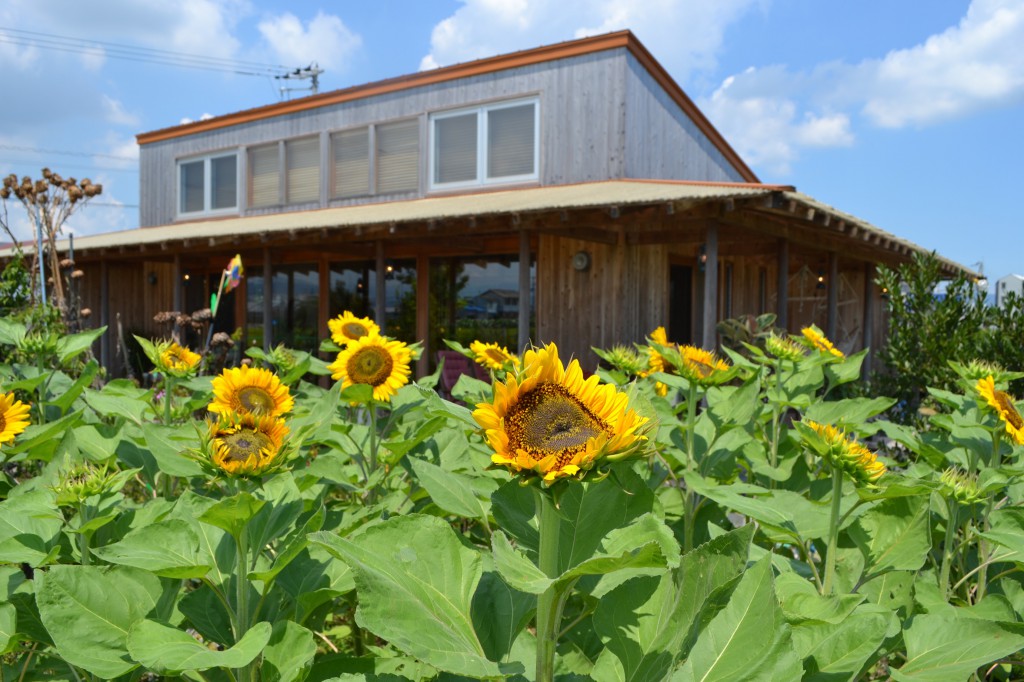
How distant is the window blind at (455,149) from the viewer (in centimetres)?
1213

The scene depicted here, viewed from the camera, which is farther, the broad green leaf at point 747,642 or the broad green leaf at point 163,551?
the broad green leaf at point 163,551

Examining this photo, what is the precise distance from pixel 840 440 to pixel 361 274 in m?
11.9

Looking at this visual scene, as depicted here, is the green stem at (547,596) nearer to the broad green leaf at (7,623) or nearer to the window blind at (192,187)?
the broad green leaf at (7,623)

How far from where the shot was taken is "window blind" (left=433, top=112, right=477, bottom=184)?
12133 millimetres

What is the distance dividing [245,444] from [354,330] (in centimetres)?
117

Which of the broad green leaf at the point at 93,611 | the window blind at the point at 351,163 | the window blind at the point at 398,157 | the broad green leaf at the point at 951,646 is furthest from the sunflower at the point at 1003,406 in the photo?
the window blind at the point at 351,163

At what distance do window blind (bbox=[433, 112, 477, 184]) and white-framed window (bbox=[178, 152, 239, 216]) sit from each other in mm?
4896

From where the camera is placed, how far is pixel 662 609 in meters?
1.01

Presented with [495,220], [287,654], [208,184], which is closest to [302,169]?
[208,184]

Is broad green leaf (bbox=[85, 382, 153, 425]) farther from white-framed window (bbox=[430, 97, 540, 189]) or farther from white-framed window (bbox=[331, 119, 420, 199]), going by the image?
white-framed window (bbox=[331, 119, 420, 199])

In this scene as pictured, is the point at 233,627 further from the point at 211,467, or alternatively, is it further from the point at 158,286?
the point at 158,286

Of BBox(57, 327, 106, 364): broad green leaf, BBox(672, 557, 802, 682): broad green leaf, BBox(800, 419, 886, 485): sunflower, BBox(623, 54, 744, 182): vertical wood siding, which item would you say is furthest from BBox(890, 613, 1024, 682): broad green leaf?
BBox(623, 54, 744, 182): vertical wood siding

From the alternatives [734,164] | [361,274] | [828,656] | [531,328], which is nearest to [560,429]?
[828,656]

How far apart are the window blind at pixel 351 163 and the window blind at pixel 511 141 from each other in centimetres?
262
